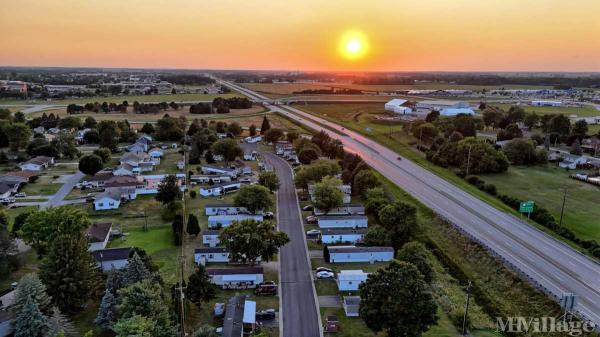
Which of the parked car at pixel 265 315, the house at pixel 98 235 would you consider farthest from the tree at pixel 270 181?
the parked car at pixel 265 315

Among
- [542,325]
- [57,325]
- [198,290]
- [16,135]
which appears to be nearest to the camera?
[57,325]

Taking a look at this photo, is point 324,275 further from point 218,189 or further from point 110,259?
point 218,189

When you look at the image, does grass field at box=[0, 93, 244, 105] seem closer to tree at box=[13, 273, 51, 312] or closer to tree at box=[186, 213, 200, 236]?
tree at box=[186, 213, 200, 236]

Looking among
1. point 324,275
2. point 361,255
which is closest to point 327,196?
point 361,255

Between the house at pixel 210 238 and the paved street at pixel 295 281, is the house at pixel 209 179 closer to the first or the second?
the paved street at pixel 295 281

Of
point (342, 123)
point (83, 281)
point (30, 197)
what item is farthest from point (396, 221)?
point (342, 123)

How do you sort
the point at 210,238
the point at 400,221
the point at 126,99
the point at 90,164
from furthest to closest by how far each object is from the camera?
the point at 126,99
the point at 90,164
the point at 210,238
the point at 400,221

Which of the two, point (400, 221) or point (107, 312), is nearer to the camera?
point (107, 312)

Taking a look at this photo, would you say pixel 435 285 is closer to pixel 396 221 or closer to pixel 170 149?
pixel 396 221

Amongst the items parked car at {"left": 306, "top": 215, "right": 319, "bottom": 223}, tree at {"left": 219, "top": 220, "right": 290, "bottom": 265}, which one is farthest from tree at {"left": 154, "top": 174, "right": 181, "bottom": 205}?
parked car at {"left": 306, "top": 215, "right": 319, "bottom": 223}
